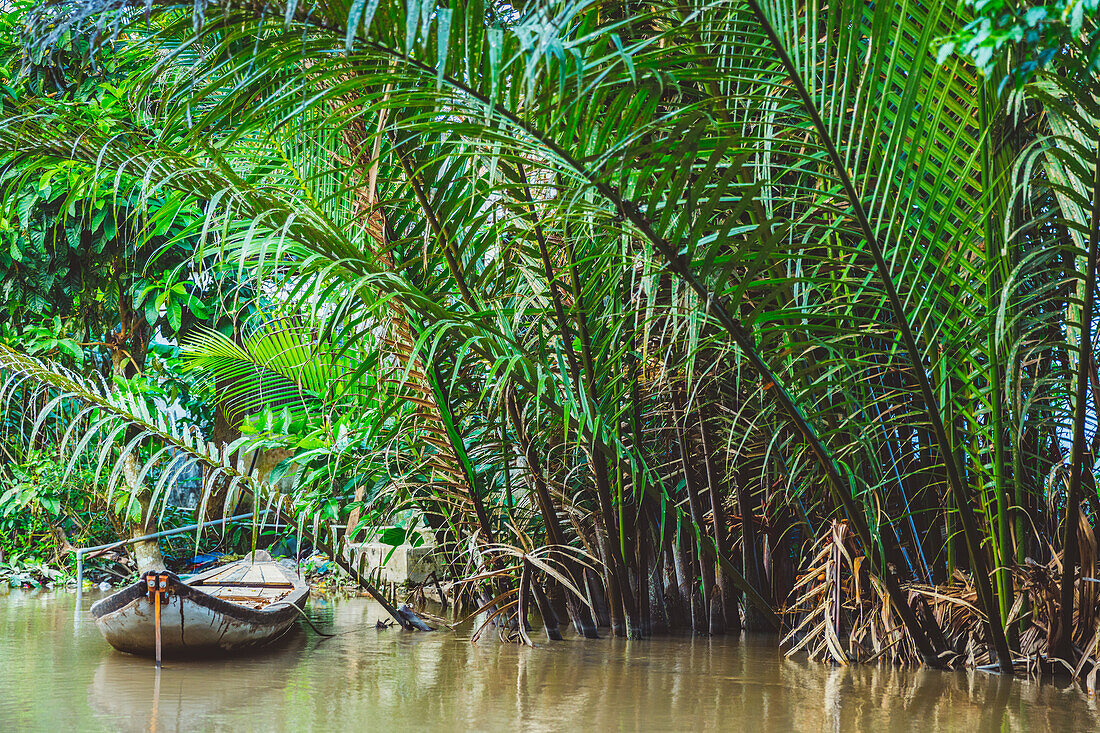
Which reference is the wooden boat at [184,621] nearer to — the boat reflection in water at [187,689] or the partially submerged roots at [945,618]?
the boat reflection in water at [187,689]

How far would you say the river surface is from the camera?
283 cm

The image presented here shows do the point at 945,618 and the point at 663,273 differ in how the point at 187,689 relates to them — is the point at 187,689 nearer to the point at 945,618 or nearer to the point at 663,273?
the point at 663,273

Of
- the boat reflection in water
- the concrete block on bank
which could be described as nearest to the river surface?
the boat reflection in water

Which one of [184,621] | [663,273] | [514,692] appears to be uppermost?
[663,273]

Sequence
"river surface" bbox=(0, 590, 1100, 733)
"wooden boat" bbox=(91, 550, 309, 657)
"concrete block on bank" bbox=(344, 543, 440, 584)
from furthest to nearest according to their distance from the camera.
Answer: "concrete block on bank" bbox=(344, 543, 440, 584)
"wooden boat" bbox=(91, 550, 309, 657)
"river surface" bbox=(0, 590, 1100, 733)

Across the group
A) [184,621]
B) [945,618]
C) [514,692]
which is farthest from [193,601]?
[945,618]

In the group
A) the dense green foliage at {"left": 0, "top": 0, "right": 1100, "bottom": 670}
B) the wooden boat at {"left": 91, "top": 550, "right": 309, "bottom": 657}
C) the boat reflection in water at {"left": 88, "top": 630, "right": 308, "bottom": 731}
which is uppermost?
the dense green foliage at {"left": 0, "top": 0, "right": 1100, "bottom": 670}

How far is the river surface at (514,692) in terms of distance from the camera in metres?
2.83

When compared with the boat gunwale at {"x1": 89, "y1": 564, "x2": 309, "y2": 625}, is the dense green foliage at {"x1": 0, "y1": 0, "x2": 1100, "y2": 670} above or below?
above

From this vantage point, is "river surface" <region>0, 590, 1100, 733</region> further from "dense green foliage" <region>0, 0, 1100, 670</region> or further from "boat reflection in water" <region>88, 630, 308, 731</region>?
"dense green foliage" <region>0, 0, 1100, 670</region>

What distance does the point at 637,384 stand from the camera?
385 cm

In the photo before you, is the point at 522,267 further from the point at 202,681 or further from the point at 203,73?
the point at 202,681

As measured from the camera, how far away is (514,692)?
327 cm

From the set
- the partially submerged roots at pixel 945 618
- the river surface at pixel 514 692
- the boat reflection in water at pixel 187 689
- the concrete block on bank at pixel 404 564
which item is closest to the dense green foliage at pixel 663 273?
the partially submerged roots at pixel 945 618
